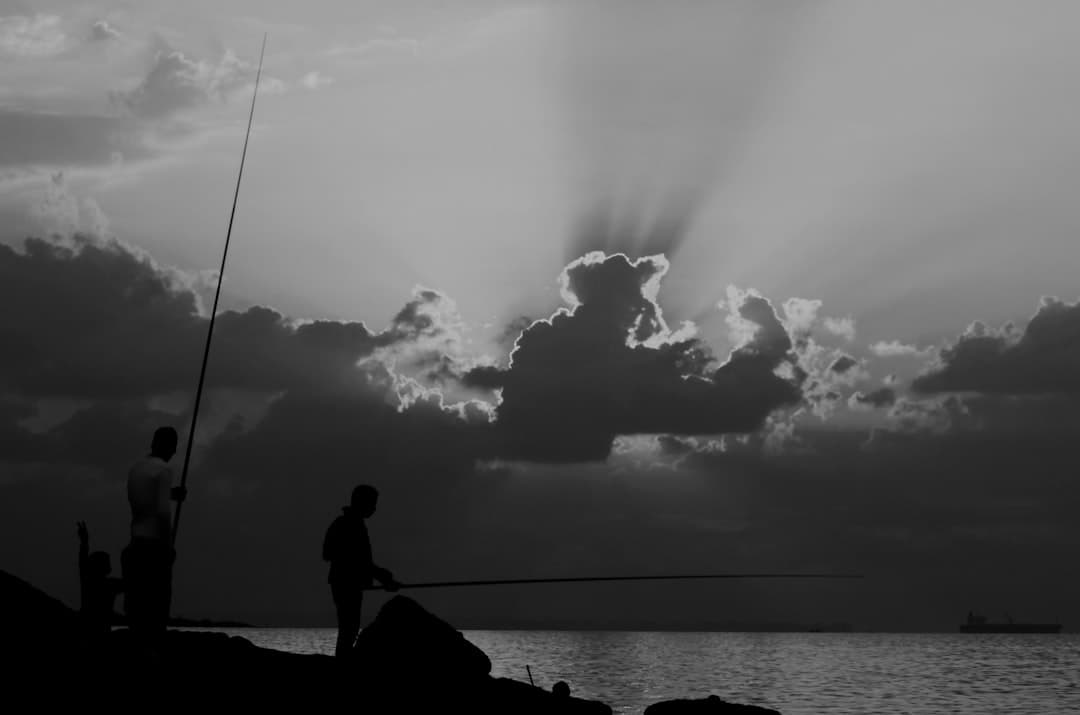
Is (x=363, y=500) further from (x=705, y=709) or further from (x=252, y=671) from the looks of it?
(x=705, y=709)

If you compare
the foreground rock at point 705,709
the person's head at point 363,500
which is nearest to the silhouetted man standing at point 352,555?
the person's head at point 363,500

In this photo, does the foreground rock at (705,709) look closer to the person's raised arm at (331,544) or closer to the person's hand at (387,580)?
the person's hand at (387,580)

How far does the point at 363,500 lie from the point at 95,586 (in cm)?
308

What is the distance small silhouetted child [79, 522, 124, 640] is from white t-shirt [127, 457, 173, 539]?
1.37 metres

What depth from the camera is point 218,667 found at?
15008 mm

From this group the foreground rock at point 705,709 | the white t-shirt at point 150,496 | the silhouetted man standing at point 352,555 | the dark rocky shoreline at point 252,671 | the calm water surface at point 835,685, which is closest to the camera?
the dark rocky shoreline at point 252,671

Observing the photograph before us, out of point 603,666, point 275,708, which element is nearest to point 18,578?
point 275,708

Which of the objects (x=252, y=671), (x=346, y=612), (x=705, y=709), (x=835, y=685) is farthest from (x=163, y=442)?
(x=835, y=685)

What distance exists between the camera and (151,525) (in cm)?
1213

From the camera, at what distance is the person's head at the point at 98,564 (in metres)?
13.5

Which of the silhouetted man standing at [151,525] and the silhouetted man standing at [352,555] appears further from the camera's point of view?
the silhouetted man standing at [352,555]

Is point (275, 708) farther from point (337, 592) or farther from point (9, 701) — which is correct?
point (9, 701)

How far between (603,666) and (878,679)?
21.7 m

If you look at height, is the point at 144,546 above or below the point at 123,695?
above
